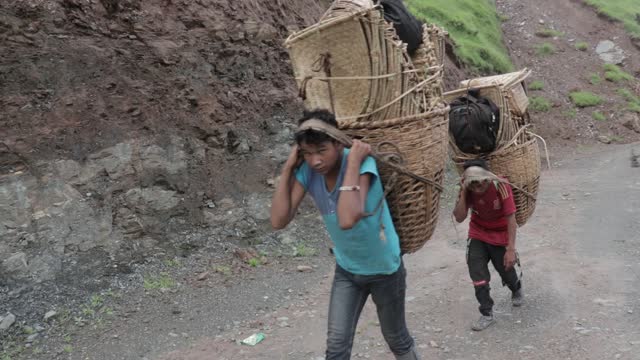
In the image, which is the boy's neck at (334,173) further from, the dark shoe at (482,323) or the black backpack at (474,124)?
the dark shoe at (482,323)

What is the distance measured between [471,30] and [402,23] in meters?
14.9

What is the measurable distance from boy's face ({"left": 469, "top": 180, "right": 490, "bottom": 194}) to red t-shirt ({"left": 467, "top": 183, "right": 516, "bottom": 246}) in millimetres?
45

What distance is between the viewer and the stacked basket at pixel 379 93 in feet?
9.08

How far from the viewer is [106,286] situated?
5.42 m

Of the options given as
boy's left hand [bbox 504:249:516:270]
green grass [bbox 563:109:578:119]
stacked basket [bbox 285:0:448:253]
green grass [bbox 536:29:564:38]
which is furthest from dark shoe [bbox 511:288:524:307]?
green grass [bbox 536:29:564:38]

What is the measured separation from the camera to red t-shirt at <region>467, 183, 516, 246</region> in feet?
13.4

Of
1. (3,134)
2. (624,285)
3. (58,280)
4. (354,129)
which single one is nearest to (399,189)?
(354,129)

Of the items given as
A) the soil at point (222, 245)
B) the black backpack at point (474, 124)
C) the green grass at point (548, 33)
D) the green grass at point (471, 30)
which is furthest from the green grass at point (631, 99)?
the black backpack at point (474, 124)

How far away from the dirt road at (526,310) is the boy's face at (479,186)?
1.12 metres

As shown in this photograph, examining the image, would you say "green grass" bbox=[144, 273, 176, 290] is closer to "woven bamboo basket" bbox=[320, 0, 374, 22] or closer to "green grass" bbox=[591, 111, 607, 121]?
"woven bamboo basket" bbox=[320, 0, 374, 22]

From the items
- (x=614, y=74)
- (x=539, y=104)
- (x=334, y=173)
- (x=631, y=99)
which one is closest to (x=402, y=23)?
(x=334, y=173)

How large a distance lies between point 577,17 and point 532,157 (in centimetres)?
1989

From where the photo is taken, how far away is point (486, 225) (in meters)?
4.33

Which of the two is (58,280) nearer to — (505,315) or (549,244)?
(505,315)
